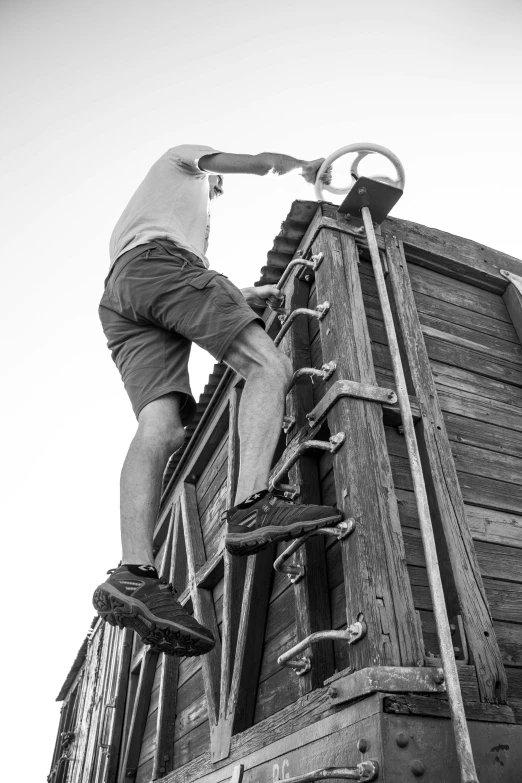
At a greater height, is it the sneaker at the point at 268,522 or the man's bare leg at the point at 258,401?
the man's bare leg at the point at 258,401

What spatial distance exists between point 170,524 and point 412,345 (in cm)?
393

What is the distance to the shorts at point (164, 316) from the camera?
3.01 meters

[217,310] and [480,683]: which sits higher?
[217,310]

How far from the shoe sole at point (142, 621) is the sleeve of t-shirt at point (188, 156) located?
222 cm

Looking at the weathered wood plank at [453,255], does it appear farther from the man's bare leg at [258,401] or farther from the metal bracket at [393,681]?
the metal bracket at [393,681]

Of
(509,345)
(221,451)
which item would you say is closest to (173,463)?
(221,451)

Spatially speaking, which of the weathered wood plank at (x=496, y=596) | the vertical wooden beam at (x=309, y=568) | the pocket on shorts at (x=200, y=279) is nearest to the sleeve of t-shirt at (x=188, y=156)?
the pocket on shorts at (x=200, y=279)

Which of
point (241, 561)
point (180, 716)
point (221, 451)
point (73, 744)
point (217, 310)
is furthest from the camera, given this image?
point (73, 744)

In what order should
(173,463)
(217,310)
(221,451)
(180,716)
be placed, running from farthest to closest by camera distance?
(173,463), (221,451), (180,716), (217,310)

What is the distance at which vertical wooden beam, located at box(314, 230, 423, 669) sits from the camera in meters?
2.36

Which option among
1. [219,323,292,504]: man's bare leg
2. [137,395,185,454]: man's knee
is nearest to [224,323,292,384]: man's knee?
[219,323,292,504]: man's bare leg

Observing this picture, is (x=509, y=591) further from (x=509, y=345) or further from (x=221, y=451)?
(x=221, y=451)

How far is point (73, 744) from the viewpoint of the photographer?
39.5ft

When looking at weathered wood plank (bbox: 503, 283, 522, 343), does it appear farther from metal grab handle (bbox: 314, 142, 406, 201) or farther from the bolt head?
the bolt head
